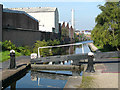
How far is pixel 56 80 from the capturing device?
8.88 metres

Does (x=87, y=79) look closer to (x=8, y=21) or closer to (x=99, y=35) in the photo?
(x=99, y=35)

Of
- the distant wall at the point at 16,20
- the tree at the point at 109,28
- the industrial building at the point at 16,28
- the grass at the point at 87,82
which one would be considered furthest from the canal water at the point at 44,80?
the distant wall at the point at 16,20

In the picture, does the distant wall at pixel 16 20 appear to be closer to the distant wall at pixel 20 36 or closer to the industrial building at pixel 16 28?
the industrial building at pixel 16 28

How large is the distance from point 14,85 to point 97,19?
12.1m

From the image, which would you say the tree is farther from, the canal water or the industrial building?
the industrial building

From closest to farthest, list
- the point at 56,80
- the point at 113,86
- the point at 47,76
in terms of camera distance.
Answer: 1. the point at 113,86
2. the point at 56,80
3. the point at 47,76

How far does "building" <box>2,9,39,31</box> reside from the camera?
2085 cm

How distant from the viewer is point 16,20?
23641 mm

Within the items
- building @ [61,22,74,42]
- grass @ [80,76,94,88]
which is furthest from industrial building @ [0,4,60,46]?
building @ [61,22,74,42]

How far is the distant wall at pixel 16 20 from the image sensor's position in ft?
68.4

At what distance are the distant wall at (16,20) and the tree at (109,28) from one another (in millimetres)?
11896

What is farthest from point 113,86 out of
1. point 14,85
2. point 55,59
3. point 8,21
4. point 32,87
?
point 8,21

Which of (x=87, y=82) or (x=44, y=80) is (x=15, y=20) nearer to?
(x=44, y=80)

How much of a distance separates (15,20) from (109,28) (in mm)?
14550
